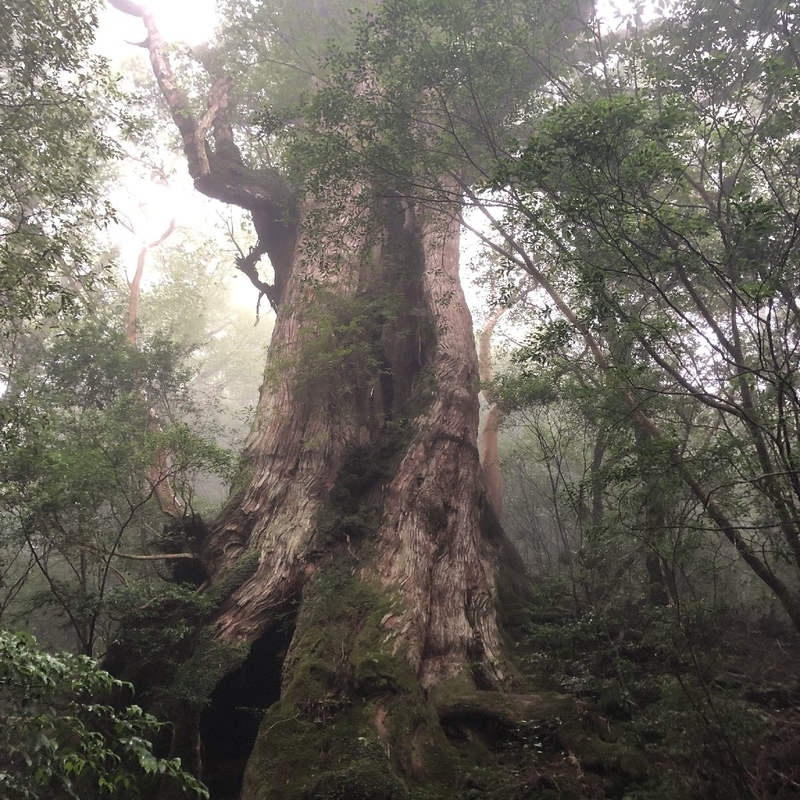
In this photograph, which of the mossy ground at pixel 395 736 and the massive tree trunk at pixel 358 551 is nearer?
the mossy ground at pixel 395 736

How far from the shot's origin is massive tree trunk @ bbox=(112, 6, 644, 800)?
422cm

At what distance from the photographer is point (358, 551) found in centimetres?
610

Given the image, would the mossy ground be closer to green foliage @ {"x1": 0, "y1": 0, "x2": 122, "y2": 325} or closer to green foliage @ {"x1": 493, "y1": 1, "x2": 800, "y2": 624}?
green foliage @ {"x1": 493, "y1": 1, "x2": 800, "y2": 624}

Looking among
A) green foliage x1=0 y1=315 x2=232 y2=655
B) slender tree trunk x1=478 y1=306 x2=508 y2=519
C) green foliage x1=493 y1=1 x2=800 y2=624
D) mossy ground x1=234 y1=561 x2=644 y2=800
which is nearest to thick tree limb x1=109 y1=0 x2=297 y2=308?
green foliage x1=0 y1=315 x2=232 y2=655

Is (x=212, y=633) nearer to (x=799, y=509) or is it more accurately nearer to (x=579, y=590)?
(x=799, y=509)

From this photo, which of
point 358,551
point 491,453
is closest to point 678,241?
point 358,551

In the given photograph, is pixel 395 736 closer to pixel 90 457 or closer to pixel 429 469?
pixel 429 469

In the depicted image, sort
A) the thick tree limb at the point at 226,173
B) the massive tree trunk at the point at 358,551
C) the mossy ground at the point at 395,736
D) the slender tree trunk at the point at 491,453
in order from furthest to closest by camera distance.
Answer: the slender tree trunk at the point at 491,453
the thick tree limb at the point at 226,173
the massive tree trunk at the point at 358,551
the mossy ground at the point at 395,736

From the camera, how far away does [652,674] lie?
16.8 feet

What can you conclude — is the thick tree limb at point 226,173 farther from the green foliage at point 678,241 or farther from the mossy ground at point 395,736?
the mossy ground at point 395,736

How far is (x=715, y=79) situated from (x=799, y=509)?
4.55 meters

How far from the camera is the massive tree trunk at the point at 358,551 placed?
4.22 metres

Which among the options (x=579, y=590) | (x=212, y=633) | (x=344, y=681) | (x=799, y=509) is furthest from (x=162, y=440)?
(x=579, y=590)

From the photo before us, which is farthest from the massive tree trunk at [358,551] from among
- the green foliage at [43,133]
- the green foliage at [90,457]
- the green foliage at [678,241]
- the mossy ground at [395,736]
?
the green foliage at [43,133]
